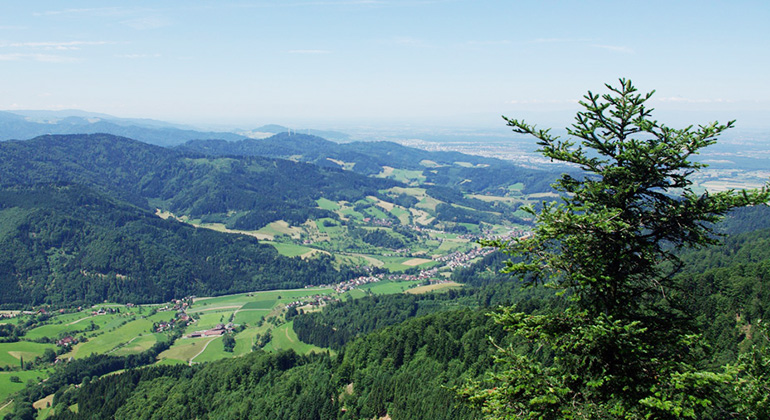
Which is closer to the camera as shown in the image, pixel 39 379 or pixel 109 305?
pixel 39 379

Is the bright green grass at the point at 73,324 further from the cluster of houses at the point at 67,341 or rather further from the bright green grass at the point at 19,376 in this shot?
the bright green grass at the point at 19,376

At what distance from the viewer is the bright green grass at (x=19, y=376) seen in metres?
114

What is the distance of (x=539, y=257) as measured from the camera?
49.9 feet

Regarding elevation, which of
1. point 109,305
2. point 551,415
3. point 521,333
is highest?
point 521,333

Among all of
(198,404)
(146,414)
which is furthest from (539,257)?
(146,414)

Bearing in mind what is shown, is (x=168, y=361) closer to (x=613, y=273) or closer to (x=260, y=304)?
(x=260, y=304)

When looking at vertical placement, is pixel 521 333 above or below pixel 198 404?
above

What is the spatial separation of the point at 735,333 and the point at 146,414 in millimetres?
99151

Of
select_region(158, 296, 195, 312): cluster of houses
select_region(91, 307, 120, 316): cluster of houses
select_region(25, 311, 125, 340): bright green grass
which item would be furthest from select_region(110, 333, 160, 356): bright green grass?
select_region(91, 307, 120, 316): cluster of houses

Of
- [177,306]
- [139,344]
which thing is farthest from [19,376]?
[177,306]

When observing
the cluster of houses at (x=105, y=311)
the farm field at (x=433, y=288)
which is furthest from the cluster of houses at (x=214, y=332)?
the farm field at (x=433, y=288)

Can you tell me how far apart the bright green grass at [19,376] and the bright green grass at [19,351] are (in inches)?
268

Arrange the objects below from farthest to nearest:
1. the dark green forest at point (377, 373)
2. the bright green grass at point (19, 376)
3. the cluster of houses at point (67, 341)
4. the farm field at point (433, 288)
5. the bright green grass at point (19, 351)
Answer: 1. the farm field at point (433, 288)
2. the cluster of houses at point (67, 341)
3. the bright green grass at point (19, 351)
4. the bright green grass at point (19, 376)
5. the dark green forest at point (377, 373)

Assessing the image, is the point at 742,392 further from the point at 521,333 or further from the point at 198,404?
the point at 198,404
